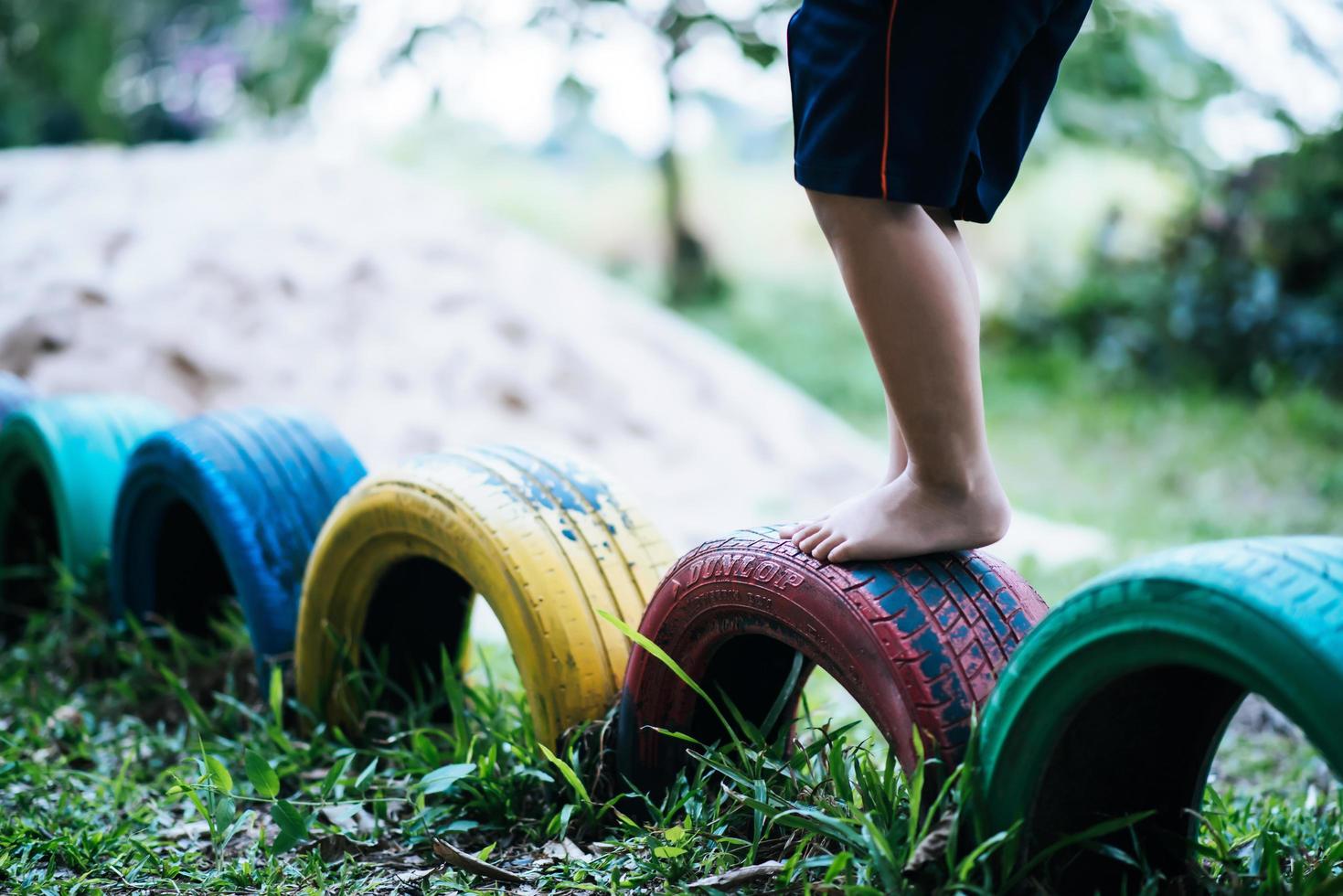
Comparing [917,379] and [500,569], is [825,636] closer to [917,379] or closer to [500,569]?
[917,379]

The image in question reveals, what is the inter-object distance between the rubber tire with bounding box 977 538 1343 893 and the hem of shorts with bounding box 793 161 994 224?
55cm

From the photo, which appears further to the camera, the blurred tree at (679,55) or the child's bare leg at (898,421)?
the blurred tree at (679,55)

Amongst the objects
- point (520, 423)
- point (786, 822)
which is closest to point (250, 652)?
point (786, 822)

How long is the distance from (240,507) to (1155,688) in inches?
67.7

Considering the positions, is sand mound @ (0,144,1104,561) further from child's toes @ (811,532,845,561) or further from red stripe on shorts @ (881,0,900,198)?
red stripe on shorts @ (881,0,900,198)

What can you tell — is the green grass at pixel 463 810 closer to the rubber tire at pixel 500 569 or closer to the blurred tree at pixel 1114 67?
the rubber tire at pixel 500 569

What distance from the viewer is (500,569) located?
72.6 inches

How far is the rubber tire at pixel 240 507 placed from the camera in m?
2.29

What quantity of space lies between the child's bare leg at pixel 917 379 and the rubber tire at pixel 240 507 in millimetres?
1207

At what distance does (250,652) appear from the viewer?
8.48 ft

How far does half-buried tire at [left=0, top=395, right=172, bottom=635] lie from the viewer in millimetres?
2844

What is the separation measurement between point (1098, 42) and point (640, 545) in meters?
6.89

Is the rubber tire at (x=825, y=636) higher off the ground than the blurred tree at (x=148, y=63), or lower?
lower

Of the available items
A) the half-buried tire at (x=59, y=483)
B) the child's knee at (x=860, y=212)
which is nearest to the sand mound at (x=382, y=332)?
the half-buried tire at (x=59, y=483)
